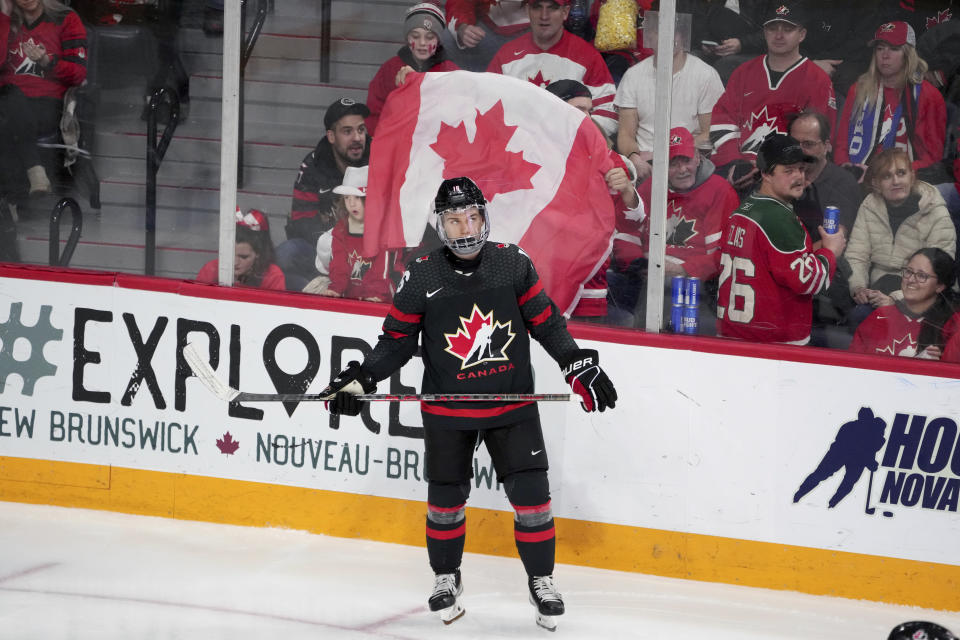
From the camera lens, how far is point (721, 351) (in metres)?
3.42

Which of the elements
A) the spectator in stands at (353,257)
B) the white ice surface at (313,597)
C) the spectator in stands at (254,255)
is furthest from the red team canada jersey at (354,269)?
the white ice surface at (313,597)

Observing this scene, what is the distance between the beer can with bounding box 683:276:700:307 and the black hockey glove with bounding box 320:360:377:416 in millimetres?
1056

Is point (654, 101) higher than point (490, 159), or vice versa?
point (654, 101)

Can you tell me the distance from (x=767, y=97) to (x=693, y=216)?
42cm

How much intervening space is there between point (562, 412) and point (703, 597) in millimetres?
707

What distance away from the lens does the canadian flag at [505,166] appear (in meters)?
3.67

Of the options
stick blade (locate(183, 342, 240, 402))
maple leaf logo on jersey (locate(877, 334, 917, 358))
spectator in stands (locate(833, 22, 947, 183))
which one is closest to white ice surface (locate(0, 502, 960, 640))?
stick blade (locate(183, 342, 240, 402))

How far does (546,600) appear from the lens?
3154 mm

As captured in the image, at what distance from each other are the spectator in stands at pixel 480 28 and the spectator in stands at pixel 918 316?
1.42 meters

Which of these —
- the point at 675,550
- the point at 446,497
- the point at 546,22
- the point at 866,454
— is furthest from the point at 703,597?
the point at 546,22

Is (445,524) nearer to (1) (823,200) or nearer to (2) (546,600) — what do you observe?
(2) (546,600)

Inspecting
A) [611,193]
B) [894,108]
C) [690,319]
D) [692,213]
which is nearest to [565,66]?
[611,193]

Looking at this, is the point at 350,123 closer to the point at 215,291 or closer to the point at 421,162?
the point at 421,162

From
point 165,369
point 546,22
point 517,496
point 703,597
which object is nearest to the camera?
point 517,496
